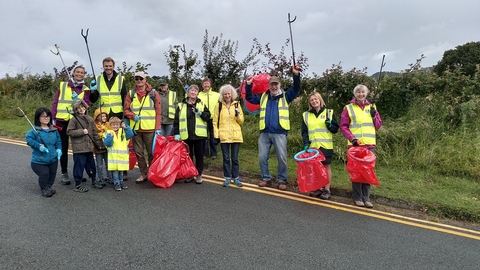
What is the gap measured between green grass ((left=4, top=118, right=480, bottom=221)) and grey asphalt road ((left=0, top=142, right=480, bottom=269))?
85cm

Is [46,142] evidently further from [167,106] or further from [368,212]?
[368,212]

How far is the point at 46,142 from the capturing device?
185 inches

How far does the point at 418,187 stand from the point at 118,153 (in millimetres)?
5275

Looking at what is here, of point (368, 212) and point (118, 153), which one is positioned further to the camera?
point (118, 153)

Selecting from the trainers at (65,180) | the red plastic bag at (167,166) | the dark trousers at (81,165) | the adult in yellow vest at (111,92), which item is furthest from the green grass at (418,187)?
the trainers at (65,180)

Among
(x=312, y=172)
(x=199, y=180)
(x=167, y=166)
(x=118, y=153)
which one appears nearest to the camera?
(x=312, y=172)

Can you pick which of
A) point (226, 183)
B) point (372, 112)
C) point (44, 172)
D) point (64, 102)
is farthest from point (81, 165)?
point (372, 112)

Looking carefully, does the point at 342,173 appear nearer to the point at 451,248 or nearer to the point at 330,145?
the point at 330,145

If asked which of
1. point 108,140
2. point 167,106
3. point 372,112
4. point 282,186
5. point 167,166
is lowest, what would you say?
point 282,186

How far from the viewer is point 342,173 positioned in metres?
6.21

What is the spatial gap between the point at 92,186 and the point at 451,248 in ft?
17.2

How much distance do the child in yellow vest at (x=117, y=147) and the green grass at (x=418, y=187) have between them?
207cm

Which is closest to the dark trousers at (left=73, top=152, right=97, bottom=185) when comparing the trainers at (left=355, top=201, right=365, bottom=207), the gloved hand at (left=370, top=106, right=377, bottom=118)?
the trainers at (left=355, top=201, right=365, bottom=207)

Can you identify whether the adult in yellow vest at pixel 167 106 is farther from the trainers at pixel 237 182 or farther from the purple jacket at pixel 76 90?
the trainers at pixel 237 182
